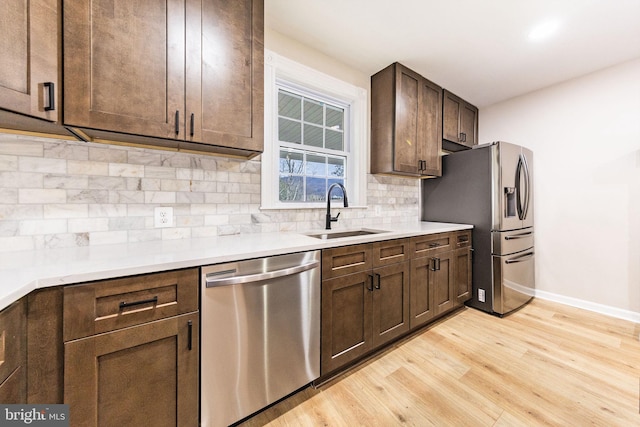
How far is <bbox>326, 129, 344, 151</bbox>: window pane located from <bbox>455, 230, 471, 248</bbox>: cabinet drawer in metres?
1.49

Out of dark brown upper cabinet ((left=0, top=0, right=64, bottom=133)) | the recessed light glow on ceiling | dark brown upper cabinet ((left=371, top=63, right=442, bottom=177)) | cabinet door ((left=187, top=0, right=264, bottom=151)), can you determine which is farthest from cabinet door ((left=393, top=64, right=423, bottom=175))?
dark brown upper cabinet ((left=0, top=0, right=64, bottom=133))

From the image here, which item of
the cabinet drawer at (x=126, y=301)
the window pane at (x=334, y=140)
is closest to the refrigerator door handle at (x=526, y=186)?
the window pane at (x=334, y=140)

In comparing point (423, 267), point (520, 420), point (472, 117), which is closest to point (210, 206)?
point (423, 267)

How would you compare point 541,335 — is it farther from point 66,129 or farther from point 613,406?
point 66,129

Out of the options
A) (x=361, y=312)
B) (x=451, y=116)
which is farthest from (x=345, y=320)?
(x=451, y=116)

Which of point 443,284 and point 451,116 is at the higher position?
point 451,116

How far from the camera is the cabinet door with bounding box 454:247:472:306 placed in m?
2.54

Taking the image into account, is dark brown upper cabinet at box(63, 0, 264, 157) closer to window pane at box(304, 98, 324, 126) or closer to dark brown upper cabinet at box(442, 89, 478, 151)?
window pane at box(304, 98, 324, 126)

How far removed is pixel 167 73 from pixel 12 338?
47.3 inches

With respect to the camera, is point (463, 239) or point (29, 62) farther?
point (463, 239)

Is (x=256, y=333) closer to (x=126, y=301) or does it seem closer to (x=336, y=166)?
(x=126, y=301)

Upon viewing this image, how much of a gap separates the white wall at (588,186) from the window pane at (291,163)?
2960 millimetres

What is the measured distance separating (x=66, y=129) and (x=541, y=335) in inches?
142

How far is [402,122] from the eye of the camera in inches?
101
